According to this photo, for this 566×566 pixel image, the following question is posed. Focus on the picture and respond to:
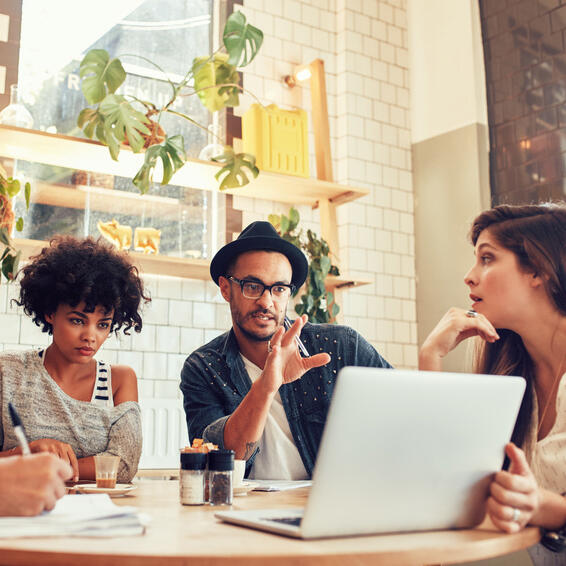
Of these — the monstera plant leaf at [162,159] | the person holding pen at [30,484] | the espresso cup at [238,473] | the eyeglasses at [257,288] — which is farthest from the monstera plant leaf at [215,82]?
the person holding pen at [30,484]

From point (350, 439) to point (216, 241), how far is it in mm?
3180

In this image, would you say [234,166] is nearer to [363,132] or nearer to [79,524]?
[363,132]

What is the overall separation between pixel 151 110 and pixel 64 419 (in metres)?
1.82

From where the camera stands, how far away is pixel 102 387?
7.28 feet

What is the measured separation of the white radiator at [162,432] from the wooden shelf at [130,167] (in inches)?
46.2

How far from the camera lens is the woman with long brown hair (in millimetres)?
1874

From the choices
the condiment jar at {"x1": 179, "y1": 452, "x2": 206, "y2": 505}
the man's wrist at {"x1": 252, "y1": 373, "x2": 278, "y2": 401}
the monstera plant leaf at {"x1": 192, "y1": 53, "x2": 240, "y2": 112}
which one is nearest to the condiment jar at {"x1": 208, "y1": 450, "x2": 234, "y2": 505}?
the condiment jar at {"x1": 179, "y1": 452, "x2": 206, "y2": 505}

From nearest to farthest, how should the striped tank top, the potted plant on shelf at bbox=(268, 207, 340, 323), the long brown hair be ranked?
the long brown hair < the striped tank top < the potted plant on shelf at bbox=(268, 207, 340, 323)

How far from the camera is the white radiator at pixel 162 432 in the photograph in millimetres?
3672

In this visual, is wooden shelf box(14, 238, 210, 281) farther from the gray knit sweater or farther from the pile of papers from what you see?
the pile of papers

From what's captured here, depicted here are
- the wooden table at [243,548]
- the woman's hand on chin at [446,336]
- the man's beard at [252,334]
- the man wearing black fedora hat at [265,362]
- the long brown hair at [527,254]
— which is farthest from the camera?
the man's beard at [252,334]

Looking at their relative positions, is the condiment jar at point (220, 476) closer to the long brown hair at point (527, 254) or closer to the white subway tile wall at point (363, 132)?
the long brown hair at point (527, 254)

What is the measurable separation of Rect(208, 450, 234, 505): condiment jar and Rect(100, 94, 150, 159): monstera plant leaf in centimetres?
206

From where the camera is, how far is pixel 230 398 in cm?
234
